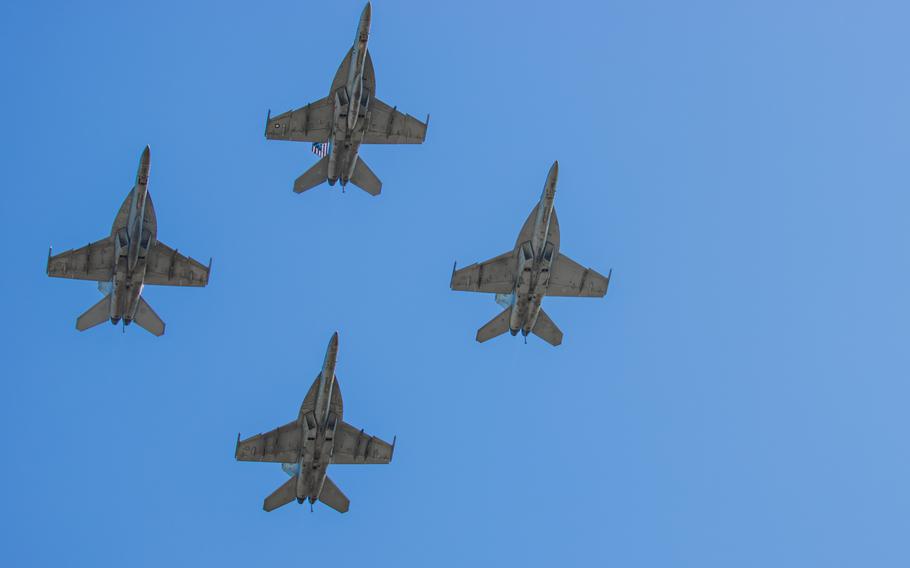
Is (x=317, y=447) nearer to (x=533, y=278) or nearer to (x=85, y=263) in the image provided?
(x=533, y=278)

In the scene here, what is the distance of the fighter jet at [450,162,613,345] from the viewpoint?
5941 cm

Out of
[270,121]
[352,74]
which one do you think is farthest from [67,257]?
[352,74]

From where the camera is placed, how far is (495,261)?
62.3 meters

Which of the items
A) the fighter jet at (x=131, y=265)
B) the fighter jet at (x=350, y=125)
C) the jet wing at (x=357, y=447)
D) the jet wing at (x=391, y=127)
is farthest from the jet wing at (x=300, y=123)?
the jet wing at (x=357, y=447)

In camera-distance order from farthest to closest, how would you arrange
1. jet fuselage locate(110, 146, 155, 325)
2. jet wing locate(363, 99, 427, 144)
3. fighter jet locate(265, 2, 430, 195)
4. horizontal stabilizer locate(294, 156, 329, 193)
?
horizontal stabilizer locate(294, 156, 329, 193) → jet wing locate(363, 99, 427, 144) → fighter jet locate(265, 2, 430, 195) → jet fuselage locate(110, 146, 155, 325)

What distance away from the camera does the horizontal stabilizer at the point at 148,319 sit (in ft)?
205

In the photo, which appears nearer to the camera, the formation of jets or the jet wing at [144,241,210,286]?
the formation of jets

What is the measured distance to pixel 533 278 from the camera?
60.1m

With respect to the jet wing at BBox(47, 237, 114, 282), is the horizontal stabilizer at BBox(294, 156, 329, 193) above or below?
above

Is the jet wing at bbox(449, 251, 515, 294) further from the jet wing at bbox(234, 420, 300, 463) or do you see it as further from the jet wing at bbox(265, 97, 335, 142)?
the jet wing at bbox(234, 420, 300, 463)

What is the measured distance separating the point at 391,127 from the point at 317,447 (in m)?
16.2

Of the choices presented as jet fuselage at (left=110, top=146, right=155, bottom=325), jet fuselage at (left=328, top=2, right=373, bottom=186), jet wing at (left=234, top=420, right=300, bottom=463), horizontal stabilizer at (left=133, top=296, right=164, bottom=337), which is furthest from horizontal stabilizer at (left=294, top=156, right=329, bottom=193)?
jet wing at (left=234, top=420, right=300, bottom=463)

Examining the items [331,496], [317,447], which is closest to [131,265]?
[317,447]

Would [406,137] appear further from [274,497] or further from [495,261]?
[274,497]
